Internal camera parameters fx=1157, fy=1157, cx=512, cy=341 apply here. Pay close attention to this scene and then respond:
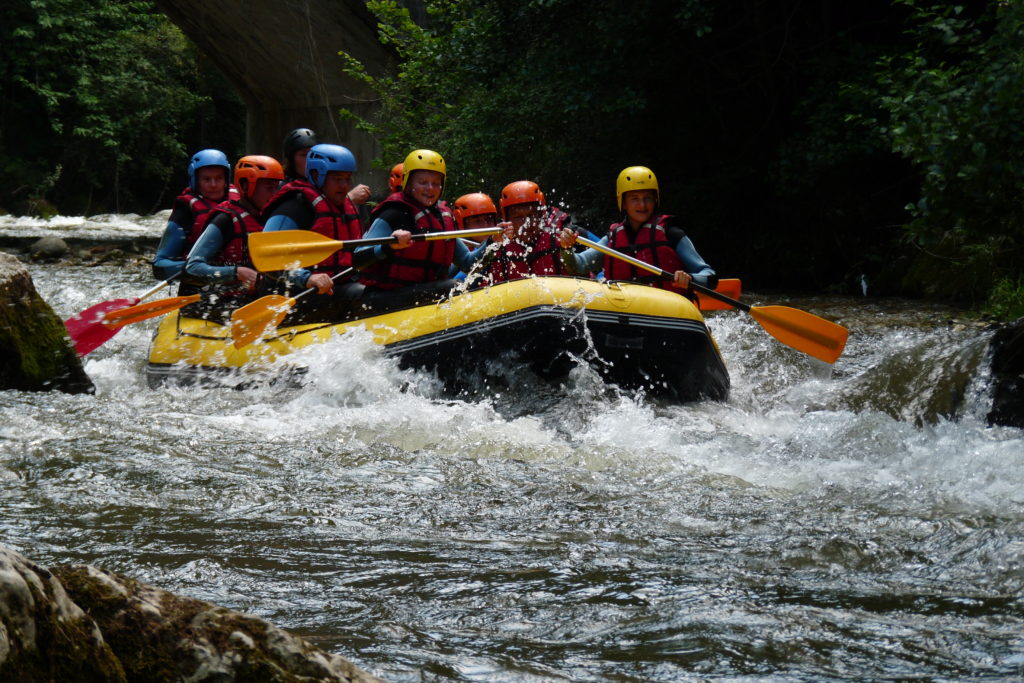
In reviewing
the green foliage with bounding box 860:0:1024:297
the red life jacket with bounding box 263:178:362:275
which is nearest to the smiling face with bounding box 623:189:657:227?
the red life jacket with bounding box 263:178:362:275

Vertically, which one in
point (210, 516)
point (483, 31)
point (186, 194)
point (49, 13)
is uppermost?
point (49, 13)

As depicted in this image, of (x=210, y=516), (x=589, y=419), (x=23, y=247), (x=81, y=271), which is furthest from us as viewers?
(x=23, y=247)

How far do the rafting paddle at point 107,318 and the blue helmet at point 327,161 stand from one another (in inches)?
41.1

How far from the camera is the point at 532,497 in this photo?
397 centimetres

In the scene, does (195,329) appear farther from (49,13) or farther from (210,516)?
(49,13)

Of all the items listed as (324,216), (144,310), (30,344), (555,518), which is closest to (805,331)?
(324,216)

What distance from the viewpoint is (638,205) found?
6.93 metres

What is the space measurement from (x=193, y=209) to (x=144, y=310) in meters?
0.85

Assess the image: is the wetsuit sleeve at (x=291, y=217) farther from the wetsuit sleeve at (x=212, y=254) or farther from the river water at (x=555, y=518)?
the river water at (x=555, y=518)

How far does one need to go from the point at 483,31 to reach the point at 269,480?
8472mm

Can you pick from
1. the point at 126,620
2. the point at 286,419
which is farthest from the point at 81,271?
the point at 126,620

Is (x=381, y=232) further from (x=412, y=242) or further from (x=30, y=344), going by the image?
(x=30, y=344)

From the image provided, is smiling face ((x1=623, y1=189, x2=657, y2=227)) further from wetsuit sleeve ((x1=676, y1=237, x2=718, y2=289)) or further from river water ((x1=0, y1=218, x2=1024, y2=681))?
river water ((x1=0, y1=218, x2=1024, y2=681))

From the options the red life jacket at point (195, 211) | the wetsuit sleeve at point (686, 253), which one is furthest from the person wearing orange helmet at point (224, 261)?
the wetsuit sleeve at point (686, 253)
